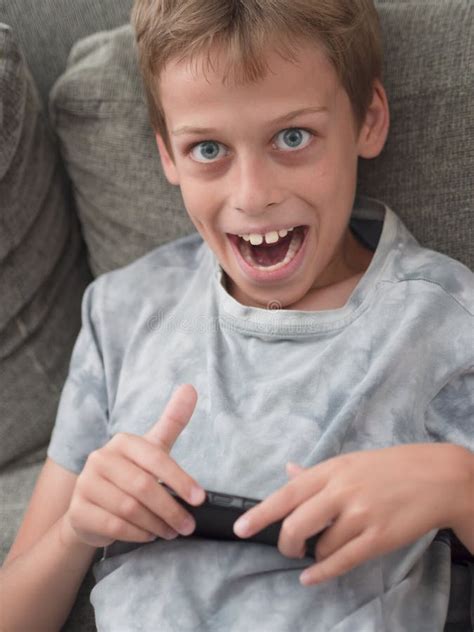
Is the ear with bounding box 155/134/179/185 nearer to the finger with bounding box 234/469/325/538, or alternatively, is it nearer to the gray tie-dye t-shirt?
the gray tie-dye t-shirt

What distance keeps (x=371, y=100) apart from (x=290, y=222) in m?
0.22

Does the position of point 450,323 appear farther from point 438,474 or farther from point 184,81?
point 184,81

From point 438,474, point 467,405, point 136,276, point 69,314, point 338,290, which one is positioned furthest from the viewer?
point 69,314

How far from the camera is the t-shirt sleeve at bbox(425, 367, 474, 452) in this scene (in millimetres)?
951

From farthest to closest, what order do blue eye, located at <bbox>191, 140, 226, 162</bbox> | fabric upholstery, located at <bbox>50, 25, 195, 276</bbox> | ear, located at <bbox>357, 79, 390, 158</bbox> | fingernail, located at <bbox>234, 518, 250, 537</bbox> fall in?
fabric upholstery, located at <bbox>50, 25, 195, 276</bbox>
ear, located at <bbox>357, 79, 390, 158</bbox>
blue eye, located at <bbox>191, 140, 226, 162</bbox>
fingernail, located at <bbox>234, 518, 250, 537</bbox>

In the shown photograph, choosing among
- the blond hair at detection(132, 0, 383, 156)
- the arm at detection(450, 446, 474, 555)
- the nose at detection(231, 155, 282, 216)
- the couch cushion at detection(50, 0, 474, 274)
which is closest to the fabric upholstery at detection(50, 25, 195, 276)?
the couch cushion at detection(50, 0, 474, 274)

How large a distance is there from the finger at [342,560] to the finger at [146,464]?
0.13 metres

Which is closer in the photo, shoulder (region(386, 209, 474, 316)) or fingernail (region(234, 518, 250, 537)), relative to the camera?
fingernail (region(234, 518, 250, 537))

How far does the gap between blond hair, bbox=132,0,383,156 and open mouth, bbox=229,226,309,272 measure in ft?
0.54

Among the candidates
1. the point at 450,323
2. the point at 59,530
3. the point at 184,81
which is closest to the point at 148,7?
the point at 184,81

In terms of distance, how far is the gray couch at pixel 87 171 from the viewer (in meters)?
1.15

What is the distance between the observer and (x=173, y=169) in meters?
1.15

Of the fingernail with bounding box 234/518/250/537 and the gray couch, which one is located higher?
the gray couch

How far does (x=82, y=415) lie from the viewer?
1.13 meters
